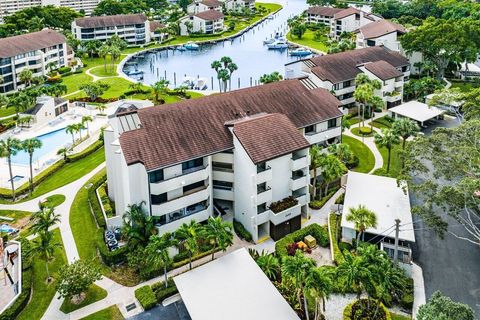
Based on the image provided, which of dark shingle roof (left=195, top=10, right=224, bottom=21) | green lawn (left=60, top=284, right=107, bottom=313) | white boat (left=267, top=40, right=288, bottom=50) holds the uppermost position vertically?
dark shingle roof (left=195, top=10, right=224, bottom=21)

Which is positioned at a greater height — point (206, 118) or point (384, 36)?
point (384, 36)

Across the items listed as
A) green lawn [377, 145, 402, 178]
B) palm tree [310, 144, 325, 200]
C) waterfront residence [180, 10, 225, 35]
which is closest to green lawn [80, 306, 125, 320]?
palm tree [310, 144, 325, 200]

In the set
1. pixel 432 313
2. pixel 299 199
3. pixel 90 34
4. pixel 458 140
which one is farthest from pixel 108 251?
pixel 90 34

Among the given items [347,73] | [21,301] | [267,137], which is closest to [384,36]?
[347,73]

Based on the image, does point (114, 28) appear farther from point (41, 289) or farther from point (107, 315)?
point (107, 315)

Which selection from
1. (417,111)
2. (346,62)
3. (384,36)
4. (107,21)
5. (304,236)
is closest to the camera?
(304,236)

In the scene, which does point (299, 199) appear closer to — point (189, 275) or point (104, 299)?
point (189, 275)

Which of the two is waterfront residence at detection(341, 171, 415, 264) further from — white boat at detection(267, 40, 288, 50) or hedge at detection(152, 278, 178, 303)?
white boat at detection(267, 40, 288, 50)
